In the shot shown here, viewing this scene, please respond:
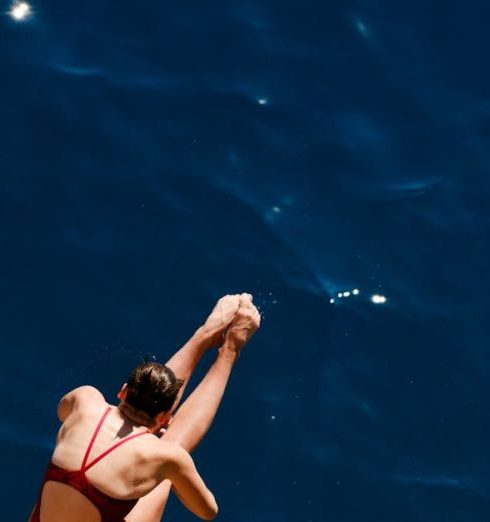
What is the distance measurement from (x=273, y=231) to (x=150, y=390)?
279 centimetres

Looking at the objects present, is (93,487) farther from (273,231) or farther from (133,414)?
(273,231)

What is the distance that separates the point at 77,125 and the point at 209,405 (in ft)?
8.91

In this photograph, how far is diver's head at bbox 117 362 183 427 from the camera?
5270 mm

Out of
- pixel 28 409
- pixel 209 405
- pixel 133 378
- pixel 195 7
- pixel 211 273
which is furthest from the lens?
pixel 195 7

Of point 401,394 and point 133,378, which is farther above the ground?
point 133,378

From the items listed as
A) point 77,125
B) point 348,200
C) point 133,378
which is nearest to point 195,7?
point 77,125

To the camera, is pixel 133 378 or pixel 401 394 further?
pixel 401 394

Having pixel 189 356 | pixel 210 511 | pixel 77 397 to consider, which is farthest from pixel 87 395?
pixel 189 356

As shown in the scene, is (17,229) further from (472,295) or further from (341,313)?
Result: (472,295)

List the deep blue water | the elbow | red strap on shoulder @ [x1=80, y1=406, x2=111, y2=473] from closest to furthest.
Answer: red strap on shoulder @ [x1=80, y1=406, x2=111, y2=473]
the elbow
the deep blue water

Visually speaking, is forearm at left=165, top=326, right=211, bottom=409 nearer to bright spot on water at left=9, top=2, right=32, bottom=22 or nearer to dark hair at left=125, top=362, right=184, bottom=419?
dark hair at left=125, top=362, right=184, bottom=419

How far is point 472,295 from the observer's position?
7.92 m

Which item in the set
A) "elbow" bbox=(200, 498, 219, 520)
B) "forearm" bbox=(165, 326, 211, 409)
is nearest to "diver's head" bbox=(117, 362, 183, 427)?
"elbow" bbox=(200, 498, 219, 520)

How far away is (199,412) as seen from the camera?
6117 mm
